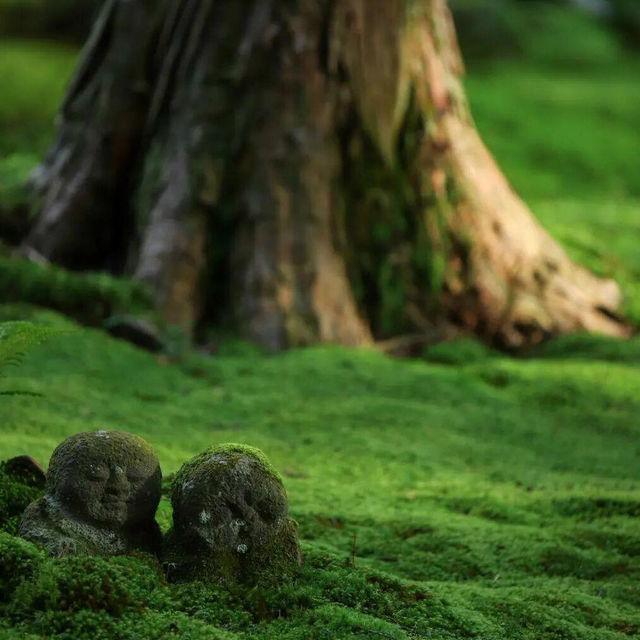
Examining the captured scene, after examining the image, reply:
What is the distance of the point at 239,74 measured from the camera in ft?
26.3

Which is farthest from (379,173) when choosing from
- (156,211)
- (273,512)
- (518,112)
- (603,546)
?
(518,112)

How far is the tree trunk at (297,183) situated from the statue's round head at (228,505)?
4170 mm

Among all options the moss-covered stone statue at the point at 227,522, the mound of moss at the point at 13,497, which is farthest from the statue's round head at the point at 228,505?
the mound of moss at the point at 13,497

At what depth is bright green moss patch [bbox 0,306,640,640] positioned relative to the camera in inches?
125

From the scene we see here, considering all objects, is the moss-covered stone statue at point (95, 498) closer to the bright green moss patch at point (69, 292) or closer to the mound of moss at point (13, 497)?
the mound of moss at point (13, 497)

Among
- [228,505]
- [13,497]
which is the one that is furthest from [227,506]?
[13,497]

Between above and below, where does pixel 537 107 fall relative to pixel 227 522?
above

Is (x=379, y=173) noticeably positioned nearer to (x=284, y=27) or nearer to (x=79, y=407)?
(x=284, y=27)

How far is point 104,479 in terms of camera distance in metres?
3.23

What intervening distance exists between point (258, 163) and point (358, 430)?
2875 millimetres

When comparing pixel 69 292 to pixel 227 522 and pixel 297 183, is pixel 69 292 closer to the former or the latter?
pixel 297 183

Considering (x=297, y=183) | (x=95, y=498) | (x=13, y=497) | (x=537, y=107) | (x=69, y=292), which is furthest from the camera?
(x=537, y=107)

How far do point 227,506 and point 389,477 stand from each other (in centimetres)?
219

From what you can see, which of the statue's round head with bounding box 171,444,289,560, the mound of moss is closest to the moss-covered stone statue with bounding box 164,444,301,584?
the statue's round head with bounding box 171,444,289,560
